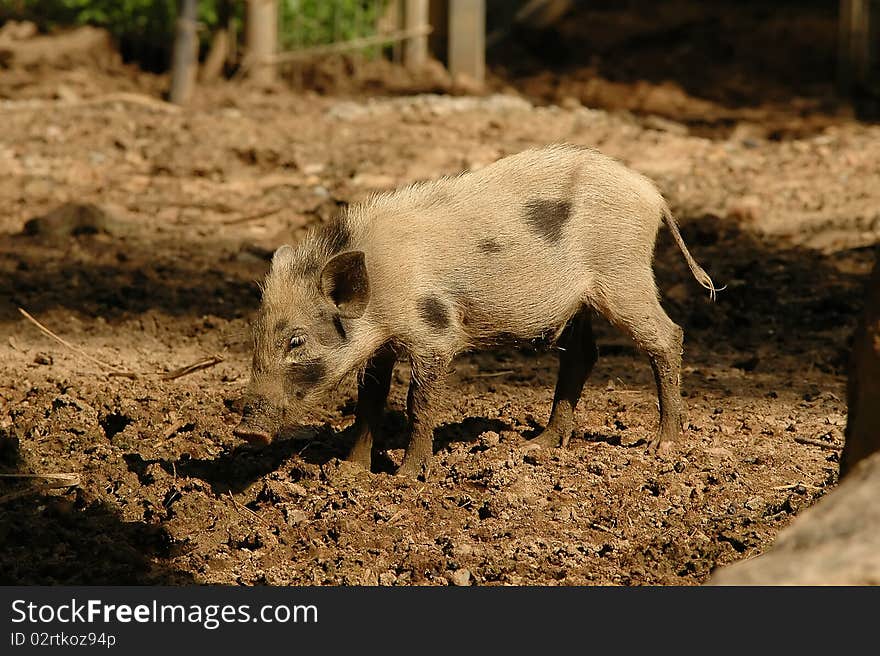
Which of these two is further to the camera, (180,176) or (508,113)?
(508,113)

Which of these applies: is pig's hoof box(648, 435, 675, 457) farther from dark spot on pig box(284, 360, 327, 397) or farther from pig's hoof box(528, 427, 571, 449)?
dark spot on pig box(284, 360, 327, 397)

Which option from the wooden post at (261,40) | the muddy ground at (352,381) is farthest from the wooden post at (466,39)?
the muddy ground at (352,381)

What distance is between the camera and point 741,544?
14.5 ft

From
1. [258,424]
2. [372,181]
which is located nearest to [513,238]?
[258,424]

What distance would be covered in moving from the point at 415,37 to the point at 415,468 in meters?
8.40

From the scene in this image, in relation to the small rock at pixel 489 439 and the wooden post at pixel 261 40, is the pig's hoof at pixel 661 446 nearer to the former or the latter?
the small rock at pixel 489 439

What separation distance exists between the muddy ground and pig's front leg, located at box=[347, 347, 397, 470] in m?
0.11

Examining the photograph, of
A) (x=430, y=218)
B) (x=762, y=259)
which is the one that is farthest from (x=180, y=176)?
(x=430, y=218)

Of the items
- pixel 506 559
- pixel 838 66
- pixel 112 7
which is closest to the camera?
pixel 506 559

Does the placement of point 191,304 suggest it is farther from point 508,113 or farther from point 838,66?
point 838,66

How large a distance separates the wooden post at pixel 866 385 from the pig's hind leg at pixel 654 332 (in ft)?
4.98

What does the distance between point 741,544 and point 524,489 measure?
0.84 metres

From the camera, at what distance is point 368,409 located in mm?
5117

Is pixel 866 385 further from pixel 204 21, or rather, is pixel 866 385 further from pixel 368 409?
pixel 204 21
